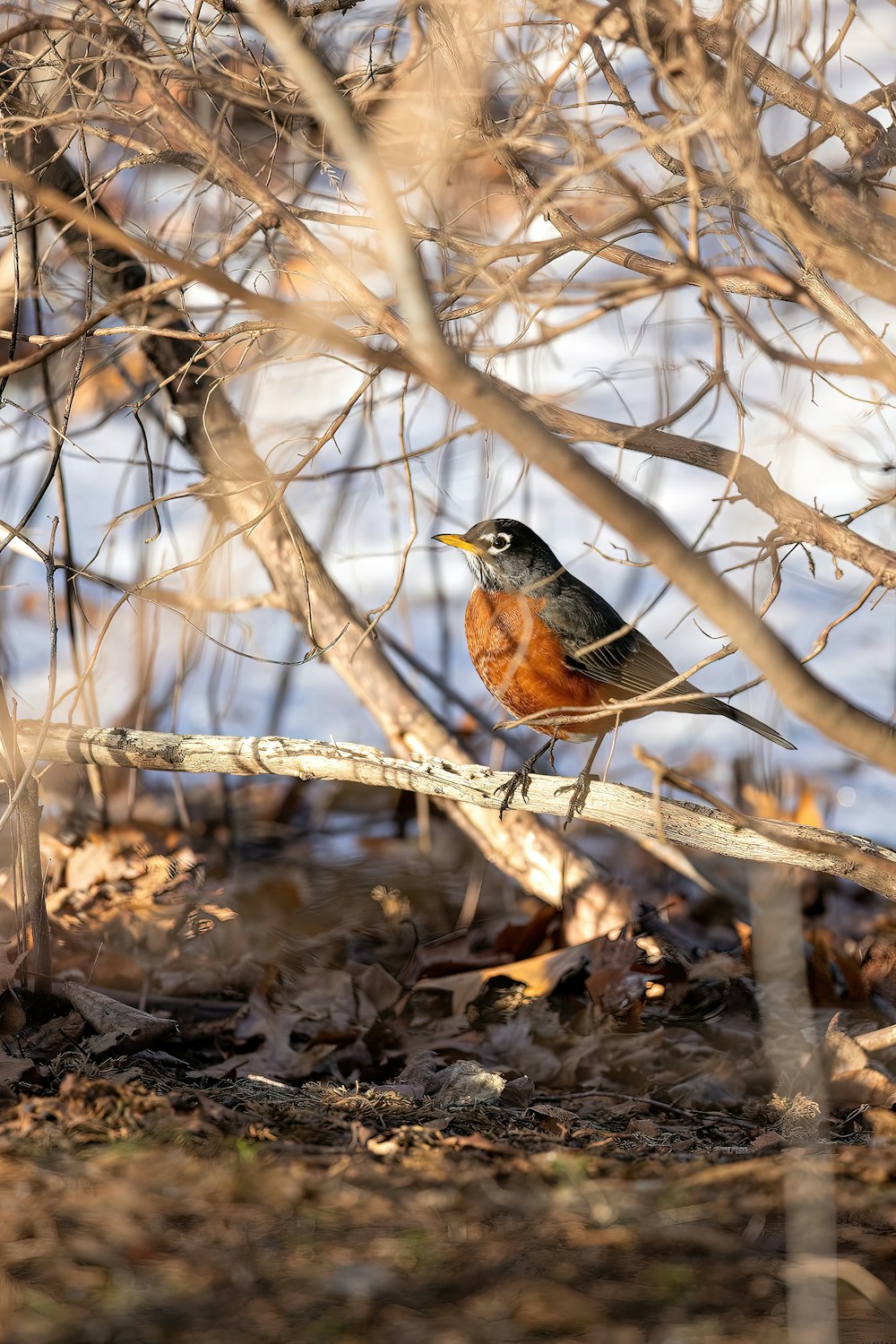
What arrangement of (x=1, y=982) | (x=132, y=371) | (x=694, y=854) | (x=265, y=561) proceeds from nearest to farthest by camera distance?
1. (x=1, y=982)
2. (x=265, y=561)
3. (x=694, y=854)
4. (x=132, y=371)

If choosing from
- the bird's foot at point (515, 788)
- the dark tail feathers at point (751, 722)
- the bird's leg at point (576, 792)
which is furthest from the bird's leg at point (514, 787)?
the dark tail feathers at point (751, 722)

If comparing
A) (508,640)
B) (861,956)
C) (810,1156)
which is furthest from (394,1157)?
(861,956)

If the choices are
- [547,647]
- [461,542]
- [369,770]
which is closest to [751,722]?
[547,647]

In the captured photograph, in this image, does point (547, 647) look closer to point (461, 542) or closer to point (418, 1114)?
point (461, 542)

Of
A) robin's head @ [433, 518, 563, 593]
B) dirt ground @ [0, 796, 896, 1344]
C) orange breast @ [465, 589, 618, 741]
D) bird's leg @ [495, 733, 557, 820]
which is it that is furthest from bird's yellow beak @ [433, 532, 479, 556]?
dirt ground @ [0, 796, 896, 1344]

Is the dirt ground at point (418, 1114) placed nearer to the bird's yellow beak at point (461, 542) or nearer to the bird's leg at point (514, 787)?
the bird's leg at point (514, 787)

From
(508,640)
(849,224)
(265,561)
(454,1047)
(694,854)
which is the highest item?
(849,224)

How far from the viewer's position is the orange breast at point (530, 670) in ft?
13.1

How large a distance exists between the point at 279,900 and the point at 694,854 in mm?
1977

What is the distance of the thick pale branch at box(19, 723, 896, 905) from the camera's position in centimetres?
314

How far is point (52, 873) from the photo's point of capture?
470 cm

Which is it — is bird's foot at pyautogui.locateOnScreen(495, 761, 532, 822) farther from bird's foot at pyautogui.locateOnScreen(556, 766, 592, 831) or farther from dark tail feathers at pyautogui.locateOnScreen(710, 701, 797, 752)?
dark tail feathers at pyautogui.locateOnScreen(710, 701, 797, 752)

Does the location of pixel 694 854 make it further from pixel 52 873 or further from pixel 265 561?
pixel 52 873

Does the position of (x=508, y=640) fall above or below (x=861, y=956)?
above
